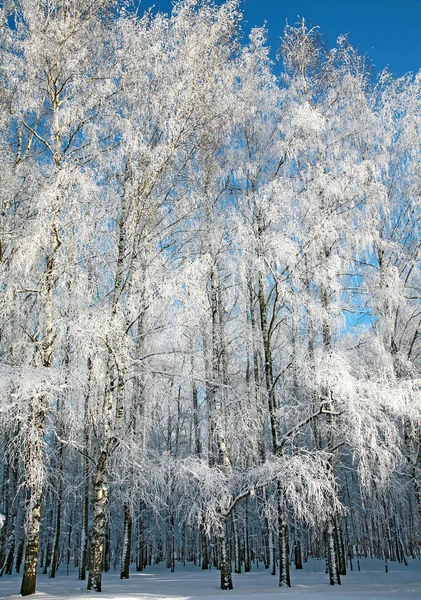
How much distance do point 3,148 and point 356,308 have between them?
929 cm

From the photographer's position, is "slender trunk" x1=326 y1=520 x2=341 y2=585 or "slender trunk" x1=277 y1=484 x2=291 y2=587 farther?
"slender trunk" x1=326 y1=520 x2=341 y2=585

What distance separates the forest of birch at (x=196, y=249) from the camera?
7105mm

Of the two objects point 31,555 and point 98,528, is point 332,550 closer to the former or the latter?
point 98,528

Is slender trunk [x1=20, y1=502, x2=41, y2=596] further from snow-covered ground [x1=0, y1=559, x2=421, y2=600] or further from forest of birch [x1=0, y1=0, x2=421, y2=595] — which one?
snow-covered ground [x1=0, y1=559, x2=421, y2=600]

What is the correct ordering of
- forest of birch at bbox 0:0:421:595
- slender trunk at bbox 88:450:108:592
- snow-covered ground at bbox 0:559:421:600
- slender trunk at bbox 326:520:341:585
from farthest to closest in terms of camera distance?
slender trunk at bbox 326:520:341:585 < forest of birch at bbox 0:0:421:595 < snow-covered ground at bbox 0:559:421:600 < slender trunk at bbox 88:450:108:592

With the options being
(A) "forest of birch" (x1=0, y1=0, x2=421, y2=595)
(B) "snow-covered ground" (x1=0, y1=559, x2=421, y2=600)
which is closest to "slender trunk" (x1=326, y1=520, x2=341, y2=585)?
(A) "forest of birch" (x1=0, y1=0, x2=421, y2=595)

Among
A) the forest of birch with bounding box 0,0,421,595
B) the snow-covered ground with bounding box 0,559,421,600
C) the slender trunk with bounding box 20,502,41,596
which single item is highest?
the forest of birch with bounding box 0,0,421,595

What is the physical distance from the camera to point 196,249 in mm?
11383

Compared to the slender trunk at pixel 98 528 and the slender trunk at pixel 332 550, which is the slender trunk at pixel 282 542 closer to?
the slender trunk at pixel 332 550

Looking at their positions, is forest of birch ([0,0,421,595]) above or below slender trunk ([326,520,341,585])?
above

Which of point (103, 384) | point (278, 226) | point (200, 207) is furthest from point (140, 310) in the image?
point (200, 207)

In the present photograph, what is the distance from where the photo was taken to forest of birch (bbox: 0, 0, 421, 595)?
280 inches

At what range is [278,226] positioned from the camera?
9.37m

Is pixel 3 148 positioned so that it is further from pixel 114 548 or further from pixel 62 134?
pixel 114 548
